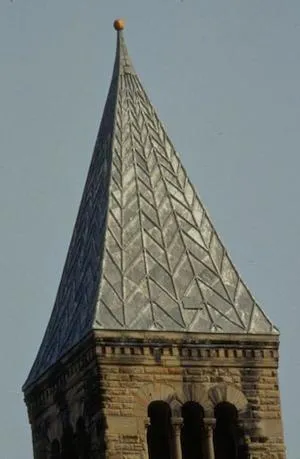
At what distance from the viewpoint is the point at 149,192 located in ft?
110

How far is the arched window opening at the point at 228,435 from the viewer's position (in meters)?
31.2

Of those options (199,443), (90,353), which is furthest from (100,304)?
(199,443)

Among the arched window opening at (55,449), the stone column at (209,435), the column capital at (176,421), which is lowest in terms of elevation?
the stone column at (209,435)

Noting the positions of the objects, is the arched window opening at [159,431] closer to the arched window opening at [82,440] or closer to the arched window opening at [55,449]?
the arched window opening at [82,440]

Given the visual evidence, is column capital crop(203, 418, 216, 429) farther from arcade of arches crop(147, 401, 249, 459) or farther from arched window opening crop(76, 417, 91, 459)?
arched window opening crop(76, 417, 91, 459)

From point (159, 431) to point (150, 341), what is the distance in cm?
155

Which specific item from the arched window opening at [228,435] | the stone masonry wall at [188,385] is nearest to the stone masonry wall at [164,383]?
the stone masonry wall at [188,385]

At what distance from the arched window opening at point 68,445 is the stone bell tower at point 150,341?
17 mm

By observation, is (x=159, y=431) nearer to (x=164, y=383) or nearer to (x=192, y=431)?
(x=192, y=431)

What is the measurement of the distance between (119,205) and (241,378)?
12.7 feet

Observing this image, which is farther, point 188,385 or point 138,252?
point 138,252

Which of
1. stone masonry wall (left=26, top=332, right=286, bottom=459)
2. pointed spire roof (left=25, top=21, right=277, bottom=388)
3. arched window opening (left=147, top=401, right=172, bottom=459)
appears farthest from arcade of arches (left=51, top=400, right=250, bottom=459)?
pointed spire roof (left=25, top=21, right=277, bottom=388)

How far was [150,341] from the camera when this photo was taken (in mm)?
30969

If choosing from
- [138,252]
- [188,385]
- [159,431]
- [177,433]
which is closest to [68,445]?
[159,431]
